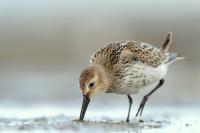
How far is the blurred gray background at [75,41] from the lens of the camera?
50.0 feet

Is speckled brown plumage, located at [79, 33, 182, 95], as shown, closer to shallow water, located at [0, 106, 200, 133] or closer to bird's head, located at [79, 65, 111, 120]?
bird's head, located at [79, 65, 111, 120]

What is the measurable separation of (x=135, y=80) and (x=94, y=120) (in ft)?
2.77

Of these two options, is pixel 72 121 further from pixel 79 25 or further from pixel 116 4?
pixel 116 4

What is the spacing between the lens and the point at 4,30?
24.2 m

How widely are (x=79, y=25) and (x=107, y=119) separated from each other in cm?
1285

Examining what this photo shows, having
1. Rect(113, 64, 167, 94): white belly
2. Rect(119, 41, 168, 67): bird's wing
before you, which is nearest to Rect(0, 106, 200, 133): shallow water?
Rect(113, 64, 167, 94): white belly

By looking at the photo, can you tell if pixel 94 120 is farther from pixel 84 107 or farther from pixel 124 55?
pixel 124 55

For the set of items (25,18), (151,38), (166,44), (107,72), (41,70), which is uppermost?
(25,18)

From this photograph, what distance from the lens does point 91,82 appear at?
1038cm

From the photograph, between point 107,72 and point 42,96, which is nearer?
point 107,72

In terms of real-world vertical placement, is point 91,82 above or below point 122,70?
below

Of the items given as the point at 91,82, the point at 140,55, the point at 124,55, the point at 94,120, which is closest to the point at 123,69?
the point at 124,55

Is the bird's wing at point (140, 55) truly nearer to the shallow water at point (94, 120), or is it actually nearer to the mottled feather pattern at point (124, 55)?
the mottled feather pattern at point (124, 55)

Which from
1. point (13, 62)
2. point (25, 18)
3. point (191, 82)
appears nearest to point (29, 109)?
point (191, 82)
